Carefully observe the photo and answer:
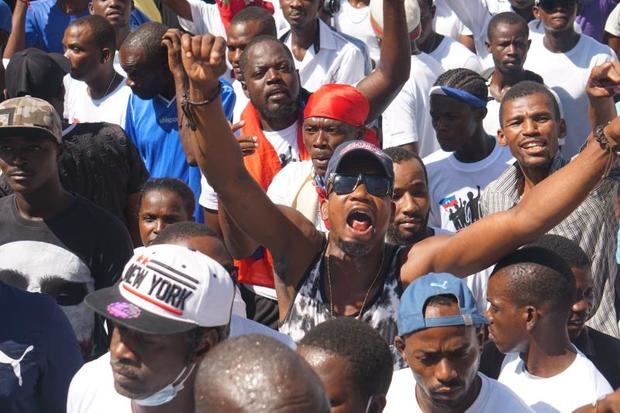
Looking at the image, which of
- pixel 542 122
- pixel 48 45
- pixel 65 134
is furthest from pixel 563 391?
pixel 48 45

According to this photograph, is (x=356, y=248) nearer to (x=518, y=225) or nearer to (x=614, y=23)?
(x=518, y=225)

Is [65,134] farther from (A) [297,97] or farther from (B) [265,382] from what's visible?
(B) [265,382]

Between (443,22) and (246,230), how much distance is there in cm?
540

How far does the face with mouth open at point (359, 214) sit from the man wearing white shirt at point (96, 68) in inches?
114

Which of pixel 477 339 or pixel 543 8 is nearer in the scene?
pixel 477 339

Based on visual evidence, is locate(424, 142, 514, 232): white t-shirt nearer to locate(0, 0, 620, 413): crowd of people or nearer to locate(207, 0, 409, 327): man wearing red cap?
locate(0, 0, 620, 413): crowd of people

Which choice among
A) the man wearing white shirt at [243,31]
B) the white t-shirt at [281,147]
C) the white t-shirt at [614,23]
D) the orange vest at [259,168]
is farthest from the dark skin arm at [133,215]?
the white t-shirt at [614,23]

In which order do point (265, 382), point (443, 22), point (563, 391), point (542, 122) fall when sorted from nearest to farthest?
point (265, 382) < point (563, 391) < point (542, 122) < point (443, 22)

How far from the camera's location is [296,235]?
469 cm

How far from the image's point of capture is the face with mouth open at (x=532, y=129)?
600cm

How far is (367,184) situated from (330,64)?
10.1 feet

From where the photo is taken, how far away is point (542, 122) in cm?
610

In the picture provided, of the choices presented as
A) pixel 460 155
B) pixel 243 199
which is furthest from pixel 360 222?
pixel 460 155

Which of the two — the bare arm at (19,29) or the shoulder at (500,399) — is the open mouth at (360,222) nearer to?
the shoulder at (500,399)
